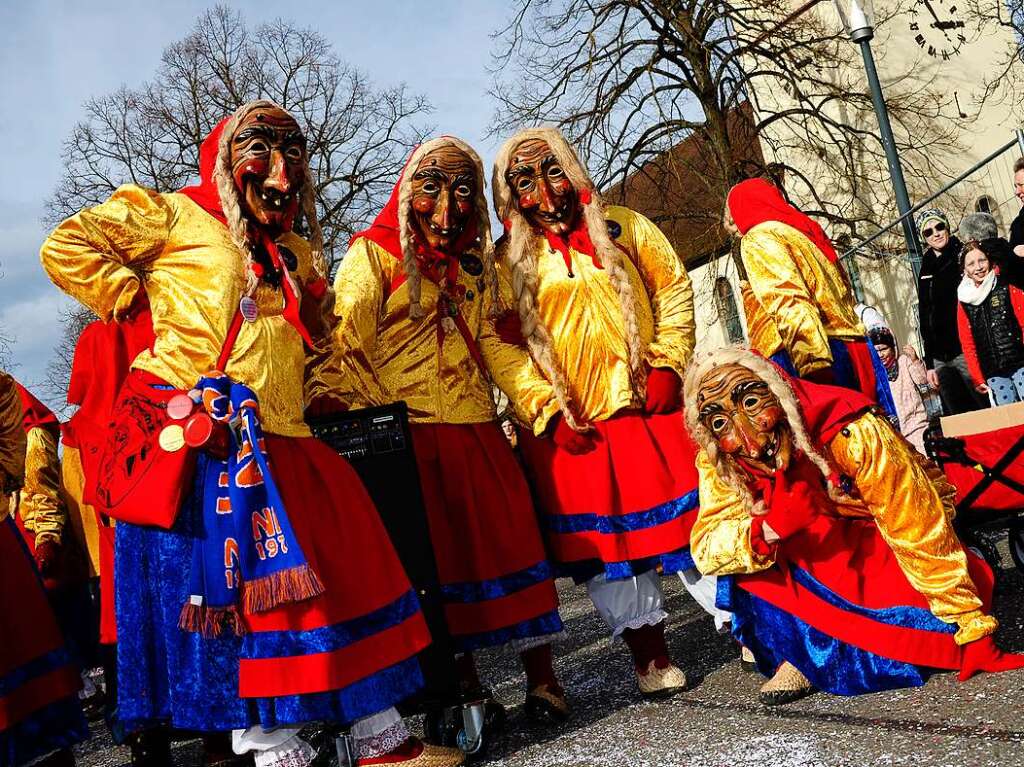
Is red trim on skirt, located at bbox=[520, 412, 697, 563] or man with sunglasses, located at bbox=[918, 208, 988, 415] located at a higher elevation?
man with sunglasses, located at bbox=[918, 208, 988, 415]

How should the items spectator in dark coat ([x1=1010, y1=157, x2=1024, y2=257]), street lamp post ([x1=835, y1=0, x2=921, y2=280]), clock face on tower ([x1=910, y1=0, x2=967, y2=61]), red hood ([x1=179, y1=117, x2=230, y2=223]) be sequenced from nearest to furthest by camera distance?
red hood ([x1=179, y1=117, x2=230, y2=223])
spectator in dark coat ([x1=1010, y1=157, x2=1024, y2=257])
street lamp post ([x1=835, y1=0, x2=921, y2=280])
clock face on tower ([x1=910, y1=0, x2=967, y2=61])

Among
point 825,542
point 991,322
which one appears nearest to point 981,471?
point 825,542

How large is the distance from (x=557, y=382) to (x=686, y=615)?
2.59 m

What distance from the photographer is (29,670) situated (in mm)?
4137

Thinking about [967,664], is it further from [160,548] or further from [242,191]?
[242,191]

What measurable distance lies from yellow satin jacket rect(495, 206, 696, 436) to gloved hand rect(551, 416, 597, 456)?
7cm

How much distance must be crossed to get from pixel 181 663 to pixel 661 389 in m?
2.15

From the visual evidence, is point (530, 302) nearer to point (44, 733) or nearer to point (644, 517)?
point (644, 517)

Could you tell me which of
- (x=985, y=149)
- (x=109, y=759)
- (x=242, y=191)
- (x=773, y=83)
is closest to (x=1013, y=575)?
(x=242, y=191)

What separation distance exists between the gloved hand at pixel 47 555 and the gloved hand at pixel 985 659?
4.67 metres

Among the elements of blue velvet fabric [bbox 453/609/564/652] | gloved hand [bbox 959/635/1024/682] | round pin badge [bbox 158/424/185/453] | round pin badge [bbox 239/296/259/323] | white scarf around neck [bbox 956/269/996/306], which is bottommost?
gloved hand [bbox 959/635/1024/682]

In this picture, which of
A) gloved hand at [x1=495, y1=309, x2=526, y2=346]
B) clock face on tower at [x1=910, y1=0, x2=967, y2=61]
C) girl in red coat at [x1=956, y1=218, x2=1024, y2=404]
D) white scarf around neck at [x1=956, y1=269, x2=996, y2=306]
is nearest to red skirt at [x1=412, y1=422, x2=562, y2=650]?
gloved hand at [x1=495, y1=309, x2=526, y2=346]

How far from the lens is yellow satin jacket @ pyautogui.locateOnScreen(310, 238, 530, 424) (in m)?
4.27

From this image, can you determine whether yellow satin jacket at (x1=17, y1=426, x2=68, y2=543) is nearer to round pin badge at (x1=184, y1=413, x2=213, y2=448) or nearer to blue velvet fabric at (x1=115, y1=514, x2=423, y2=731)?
blue velvet fabric at (x1=115, y1=514, x2=423, y2=731)
